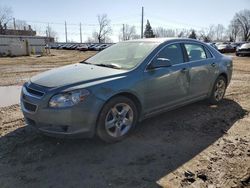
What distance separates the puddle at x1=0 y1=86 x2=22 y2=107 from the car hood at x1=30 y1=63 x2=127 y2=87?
9.42 ft

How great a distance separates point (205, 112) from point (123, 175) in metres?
3.08

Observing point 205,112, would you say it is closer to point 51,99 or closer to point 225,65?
point 225,65

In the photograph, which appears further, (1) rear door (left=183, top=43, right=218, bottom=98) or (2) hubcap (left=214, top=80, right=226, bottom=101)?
(2) hubcap (left=214, top=80, right=226, bottom=101)

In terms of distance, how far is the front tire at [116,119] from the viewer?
3.93 meters

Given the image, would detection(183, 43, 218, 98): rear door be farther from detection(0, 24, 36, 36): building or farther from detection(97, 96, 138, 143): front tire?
detection(0, 24, 36, 36): building

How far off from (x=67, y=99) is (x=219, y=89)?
13.5 feet

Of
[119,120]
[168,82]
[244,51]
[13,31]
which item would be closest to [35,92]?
[119,120]

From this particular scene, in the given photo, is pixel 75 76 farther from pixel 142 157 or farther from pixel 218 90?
pixel 218 90

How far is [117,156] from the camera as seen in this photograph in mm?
3777

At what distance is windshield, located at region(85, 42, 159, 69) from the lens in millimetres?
4586

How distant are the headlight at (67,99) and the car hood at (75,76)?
21 centimetres

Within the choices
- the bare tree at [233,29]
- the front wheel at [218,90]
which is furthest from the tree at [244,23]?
the front wheel at [218,90]

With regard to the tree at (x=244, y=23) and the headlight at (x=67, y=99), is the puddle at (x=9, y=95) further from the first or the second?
the tree at (x=244, y=23)

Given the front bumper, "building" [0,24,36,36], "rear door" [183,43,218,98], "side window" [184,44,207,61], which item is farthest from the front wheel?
"building" [0,24,36,36]
